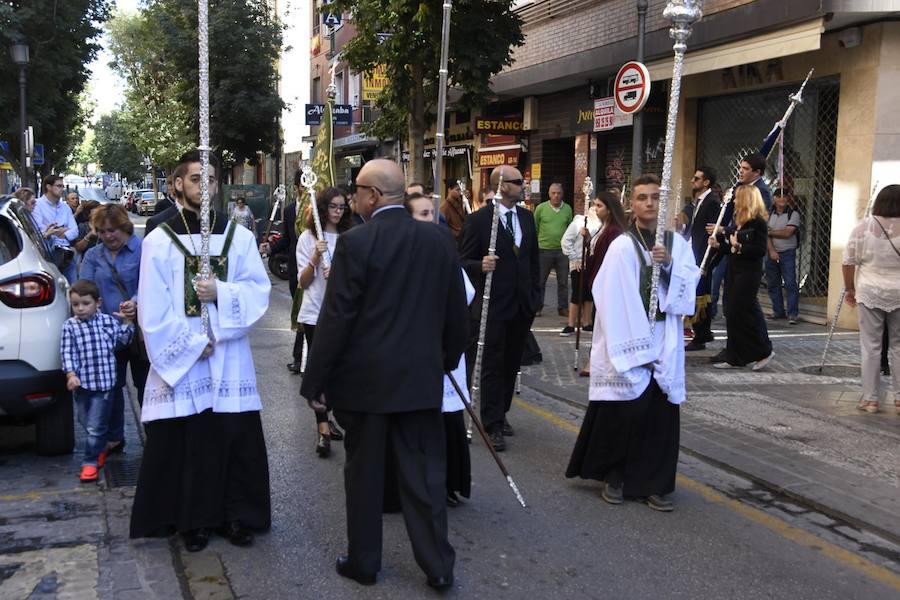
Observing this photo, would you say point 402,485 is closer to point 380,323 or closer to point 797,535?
point 380,323

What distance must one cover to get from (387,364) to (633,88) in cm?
835

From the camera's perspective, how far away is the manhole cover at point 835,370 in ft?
30.5

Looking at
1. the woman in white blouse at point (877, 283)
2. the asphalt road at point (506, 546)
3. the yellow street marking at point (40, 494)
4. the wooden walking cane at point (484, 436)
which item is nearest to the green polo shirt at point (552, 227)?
the woman in white blouse at point (877, 283)

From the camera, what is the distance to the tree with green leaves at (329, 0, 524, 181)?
14.5 metres

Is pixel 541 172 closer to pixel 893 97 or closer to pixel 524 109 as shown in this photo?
pixel 524 109

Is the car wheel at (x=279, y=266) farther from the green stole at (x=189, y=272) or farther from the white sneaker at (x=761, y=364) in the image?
the green stole at (x=189, y=272)

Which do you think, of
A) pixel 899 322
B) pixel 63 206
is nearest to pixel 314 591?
pixel 899 322

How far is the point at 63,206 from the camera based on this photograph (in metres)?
12.4

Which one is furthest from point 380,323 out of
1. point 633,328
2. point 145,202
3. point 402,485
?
point 145,202

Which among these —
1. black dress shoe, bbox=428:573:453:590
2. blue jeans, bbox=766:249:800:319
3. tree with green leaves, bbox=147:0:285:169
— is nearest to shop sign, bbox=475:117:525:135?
blue jeans, bbox=766:249:800:319

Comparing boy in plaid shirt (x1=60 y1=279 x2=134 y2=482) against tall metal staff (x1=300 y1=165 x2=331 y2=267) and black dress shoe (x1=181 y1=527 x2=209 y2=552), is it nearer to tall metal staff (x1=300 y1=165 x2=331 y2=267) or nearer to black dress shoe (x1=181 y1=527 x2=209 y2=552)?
black dress shoe (x1=181 y1=527 x2=209 y2=552)

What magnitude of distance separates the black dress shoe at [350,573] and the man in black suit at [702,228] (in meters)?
6.99

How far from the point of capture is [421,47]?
583 inches

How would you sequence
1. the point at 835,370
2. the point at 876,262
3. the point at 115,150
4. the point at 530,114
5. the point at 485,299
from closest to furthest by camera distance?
the point at 485,299 < the point at 876,262 < the point at 835,370 < the point at 530,114 < the point at 115,150
